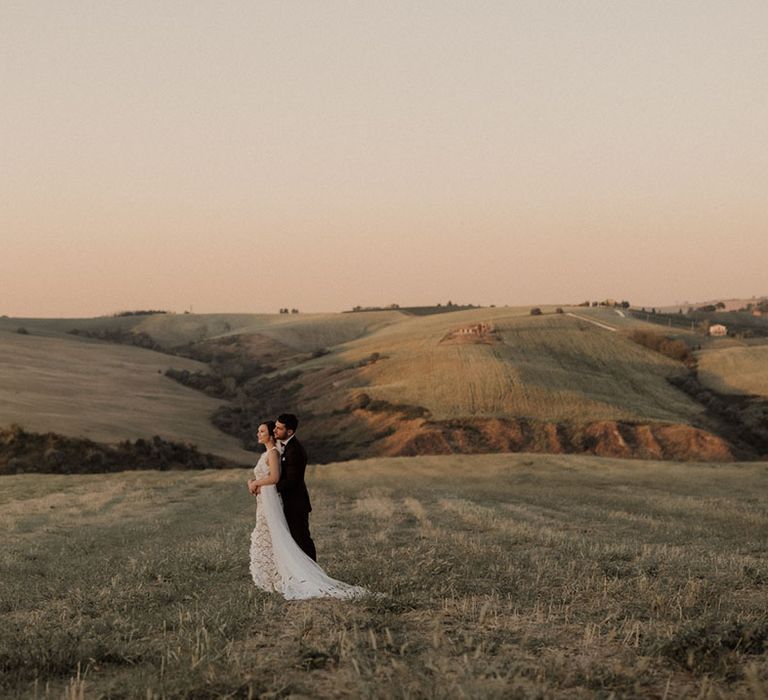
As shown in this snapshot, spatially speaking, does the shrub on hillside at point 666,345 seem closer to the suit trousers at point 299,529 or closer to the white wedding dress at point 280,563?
the suit trousers at point 299,529

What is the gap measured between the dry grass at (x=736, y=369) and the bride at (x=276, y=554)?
292 feet

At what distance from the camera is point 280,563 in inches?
551

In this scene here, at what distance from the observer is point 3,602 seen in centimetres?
1431

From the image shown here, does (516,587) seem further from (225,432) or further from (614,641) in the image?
(225,432)

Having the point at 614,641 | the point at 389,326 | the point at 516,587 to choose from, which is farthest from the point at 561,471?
the point at 389,326

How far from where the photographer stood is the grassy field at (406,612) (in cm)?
871

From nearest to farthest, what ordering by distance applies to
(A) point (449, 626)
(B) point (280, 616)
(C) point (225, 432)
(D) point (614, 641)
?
(D) point (614, 641), (A) point (449, 626), (B) point (280, 616), (C) point (225, 432)

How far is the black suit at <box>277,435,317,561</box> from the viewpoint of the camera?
575 inches

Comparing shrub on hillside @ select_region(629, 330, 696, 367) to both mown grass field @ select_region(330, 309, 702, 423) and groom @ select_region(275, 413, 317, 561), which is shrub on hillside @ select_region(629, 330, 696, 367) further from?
groom @ select_region(275, 413, 317, 561)

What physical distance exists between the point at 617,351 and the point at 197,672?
10631cm

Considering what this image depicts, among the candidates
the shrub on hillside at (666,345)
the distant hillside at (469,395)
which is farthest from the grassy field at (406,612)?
the shrub on hillside at (666,345)

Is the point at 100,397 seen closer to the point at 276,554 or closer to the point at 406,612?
the point at 276,554

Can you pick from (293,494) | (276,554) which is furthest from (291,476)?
(276,554)

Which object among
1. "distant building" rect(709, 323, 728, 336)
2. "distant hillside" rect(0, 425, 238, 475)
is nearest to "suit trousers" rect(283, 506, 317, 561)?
"distant hillside" rect(0, 425, 238, 475)
